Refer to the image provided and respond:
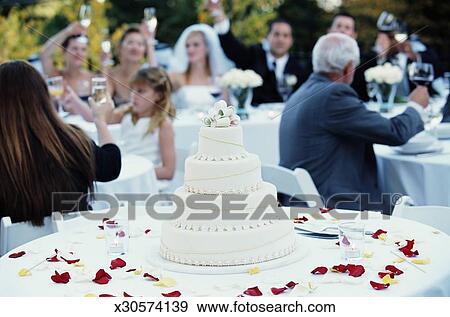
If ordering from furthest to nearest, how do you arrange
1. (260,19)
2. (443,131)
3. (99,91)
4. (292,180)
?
(260,19) < (443,131) < (99,91) < (292,180)

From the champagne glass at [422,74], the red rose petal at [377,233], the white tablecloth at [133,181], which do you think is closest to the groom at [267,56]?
the champagne glass at [422,74]

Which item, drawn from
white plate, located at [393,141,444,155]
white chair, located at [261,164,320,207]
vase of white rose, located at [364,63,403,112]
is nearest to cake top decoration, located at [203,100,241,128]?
white chair, located at [261,164,320,207]

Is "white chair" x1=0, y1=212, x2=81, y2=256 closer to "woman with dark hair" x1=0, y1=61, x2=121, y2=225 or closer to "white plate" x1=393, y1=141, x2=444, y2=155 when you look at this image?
"woman with dark hair" x1=0, y1=61, x2=121, y2=225

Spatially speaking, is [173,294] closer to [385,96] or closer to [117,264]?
[117,264]

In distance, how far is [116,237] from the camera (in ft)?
8.27

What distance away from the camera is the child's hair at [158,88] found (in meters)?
5.24

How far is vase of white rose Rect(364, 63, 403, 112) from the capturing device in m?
5.90

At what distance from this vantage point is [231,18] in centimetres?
1139

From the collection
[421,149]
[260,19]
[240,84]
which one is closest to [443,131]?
[421,149]

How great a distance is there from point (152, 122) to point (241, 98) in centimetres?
116

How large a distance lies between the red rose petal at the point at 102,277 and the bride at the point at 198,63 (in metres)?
5.16

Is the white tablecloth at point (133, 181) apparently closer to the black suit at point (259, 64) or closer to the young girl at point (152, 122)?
the young girl at point (152, 122)
